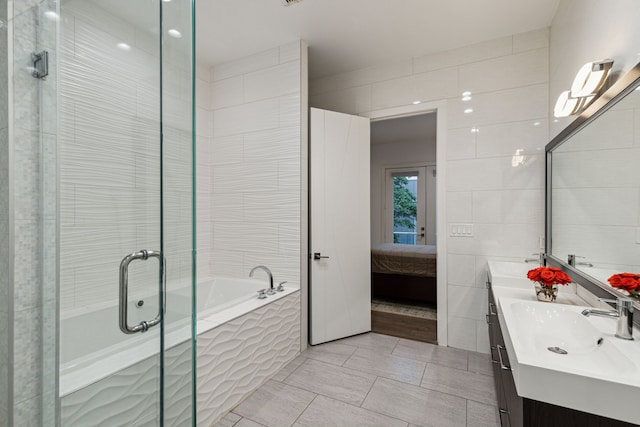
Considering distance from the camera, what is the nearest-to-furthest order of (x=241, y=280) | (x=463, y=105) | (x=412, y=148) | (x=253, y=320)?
(x=253, y=320), (x=463, y=105), (x=241, y=280), (x=412, y=148)

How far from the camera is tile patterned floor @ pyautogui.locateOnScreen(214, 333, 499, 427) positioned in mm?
1796

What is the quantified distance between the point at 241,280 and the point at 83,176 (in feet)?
7.18

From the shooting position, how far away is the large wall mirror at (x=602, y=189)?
117 centimetres

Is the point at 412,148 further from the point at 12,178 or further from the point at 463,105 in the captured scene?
the point at 12,178

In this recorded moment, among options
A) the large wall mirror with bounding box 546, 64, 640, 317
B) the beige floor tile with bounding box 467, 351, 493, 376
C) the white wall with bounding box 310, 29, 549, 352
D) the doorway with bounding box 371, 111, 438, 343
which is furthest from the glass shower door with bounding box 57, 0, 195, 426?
the doorway with bounding box 371, 111, 438, 343

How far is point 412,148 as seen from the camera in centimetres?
625

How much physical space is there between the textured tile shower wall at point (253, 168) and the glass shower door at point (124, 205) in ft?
5.68

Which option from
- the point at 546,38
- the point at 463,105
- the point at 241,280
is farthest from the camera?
the point at 241,280

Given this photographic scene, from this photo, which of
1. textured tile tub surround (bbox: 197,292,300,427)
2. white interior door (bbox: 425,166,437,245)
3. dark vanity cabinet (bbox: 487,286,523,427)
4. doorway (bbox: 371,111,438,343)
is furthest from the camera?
white interior door (bbox: 425,166,437,245)

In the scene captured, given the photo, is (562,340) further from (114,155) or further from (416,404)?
(114,155)

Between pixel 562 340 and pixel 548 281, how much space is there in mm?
427

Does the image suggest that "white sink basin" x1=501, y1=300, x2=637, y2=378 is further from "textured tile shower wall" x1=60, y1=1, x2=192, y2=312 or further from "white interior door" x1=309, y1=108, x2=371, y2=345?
"white interior door" x1=309, y1=108, x2=371, y2=345

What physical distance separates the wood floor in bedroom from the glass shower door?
2554mm

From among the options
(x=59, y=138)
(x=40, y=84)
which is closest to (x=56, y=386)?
(x=59, y=138)
